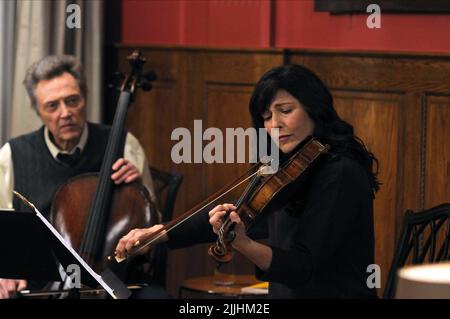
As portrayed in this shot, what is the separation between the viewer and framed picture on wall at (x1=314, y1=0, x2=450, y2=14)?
10.3ft

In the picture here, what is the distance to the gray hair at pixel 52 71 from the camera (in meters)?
3.23

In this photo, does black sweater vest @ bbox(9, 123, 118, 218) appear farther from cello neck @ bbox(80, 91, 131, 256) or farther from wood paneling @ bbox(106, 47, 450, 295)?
wood paneling @ bbox(106, 47, 450, 295)

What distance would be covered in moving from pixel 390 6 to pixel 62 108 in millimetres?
1094

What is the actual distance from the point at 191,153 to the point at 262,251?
1.74 metres

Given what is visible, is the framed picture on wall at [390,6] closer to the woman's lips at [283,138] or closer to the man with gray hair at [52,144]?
the man with gray hair at [52,144]

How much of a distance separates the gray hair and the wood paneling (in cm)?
69

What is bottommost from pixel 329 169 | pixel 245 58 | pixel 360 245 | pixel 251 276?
pixel 251 276

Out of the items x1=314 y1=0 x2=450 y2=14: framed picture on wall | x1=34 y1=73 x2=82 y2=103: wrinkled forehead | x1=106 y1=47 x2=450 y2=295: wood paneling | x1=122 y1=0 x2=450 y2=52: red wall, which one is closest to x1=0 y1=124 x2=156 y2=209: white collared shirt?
x1=34 y1=73 x2=82 y2=103: wrinkled forehead

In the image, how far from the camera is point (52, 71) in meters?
3.23

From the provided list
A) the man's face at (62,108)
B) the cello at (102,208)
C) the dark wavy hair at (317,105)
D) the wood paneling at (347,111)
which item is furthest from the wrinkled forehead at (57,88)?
the dark wavy hair at (317,105)

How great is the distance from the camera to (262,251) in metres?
2.20

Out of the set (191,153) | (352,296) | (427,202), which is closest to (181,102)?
(191,153)
